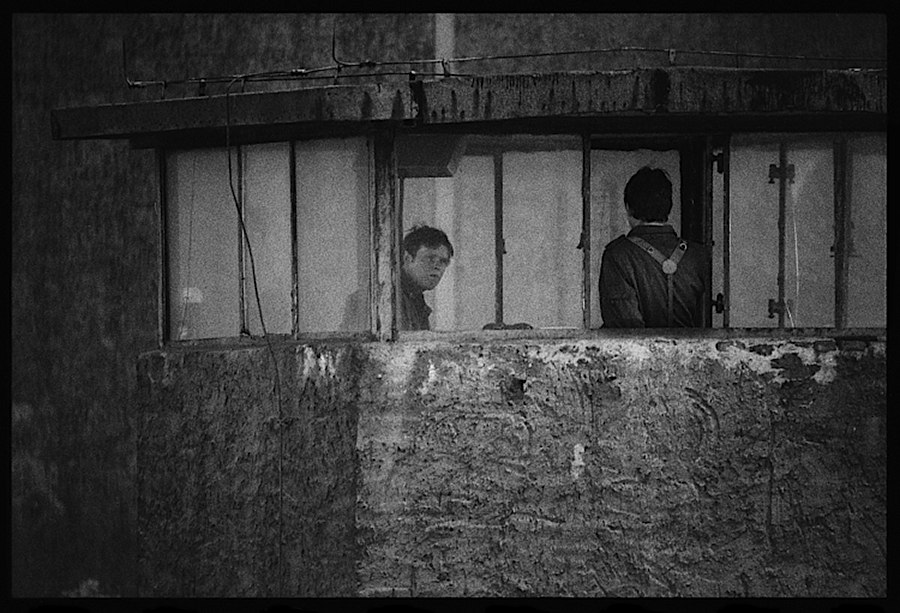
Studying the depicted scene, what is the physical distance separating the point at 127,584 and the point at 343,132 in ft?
22.5

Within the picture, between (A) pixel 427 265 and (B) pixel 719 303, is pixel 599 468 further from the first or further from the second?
(A) pixel 427 265

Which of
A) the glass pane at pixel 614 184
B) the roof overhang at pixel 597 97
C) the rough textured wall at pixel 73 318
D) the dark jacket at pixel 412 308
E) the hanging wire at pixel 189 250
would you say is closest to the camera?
the roof overhang at pixel 597 97

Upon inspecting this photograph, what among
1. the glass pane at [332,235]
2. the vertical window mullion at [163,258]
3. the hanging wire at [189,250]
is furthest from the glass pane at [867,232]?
the vertical window mullion at [163,258]

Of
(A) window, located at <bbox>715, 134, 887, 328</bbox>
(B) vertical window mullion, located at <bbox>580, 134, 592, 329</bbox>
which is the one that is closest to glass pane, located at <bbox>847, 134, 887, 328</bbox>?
(A) window, located at <bbox>715, 134, 887, 328</bbox>

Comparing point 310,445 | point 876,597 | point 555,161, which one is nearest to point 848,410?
point 876,597

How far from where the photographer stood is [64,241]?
17438 mm

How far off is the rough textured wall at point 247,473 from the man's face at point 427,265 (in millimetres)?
534

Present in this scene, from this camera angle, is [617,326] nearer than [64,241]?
Yes

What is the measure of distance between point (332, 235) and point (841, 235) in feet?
8.17

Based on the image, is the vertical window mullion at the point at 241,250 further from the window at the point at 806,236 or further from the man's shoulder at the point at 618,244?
the window at the point at 806,236

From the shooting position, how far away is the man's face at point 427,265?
36.6ft

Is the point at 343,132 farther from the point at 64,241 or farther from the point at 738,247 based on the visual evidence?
the point at 64,241

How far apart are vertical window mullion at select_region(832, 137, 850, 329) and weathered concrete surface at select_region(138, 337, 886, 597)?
0.30 meters
